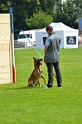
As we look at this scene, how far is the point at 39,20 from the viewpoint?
215 feet

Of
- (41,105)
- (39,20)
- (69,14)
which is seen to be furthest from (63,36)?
(41,105)

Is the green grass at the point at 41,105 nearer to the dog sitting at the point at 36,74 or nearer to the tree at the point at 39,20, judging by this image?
the dog sitting at the point at 36,74

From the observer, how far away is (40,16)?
2594 inches

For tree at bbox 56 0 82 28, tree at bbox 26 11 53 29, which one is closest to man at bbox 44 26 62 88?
tree at bbox 26 11 53 29

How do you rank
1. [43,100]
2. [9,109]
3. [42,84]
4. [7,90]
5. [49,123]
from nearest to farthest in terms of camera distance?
[49,123] < [9,109] < [43,100] < [7,90] < [42,84]

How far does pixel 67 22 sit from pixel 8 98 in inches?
2460

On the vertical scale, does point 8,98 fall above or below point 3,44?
below

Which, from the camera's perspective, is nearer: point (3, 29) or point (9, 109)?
point (9, 109)

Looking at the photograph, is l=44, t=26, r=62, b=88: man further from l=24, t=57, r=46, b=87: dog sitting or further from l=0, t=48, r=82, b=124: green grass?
l=0, t=48, r=82, b=124: green grass

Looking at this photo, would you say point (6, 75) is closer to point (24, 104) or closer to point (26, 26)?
point (24, 104)

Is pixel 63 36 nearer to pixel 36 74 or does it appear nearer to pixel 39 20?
pixel 39 20

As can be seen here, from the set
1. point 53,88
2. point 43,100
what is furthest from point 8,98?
point 53,88

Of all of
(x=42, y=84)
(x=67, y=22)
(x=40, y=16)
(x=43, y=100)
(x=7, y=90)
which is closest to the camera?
(x=43, y=100)

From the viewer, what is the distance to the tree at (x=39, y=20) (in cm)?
6575
